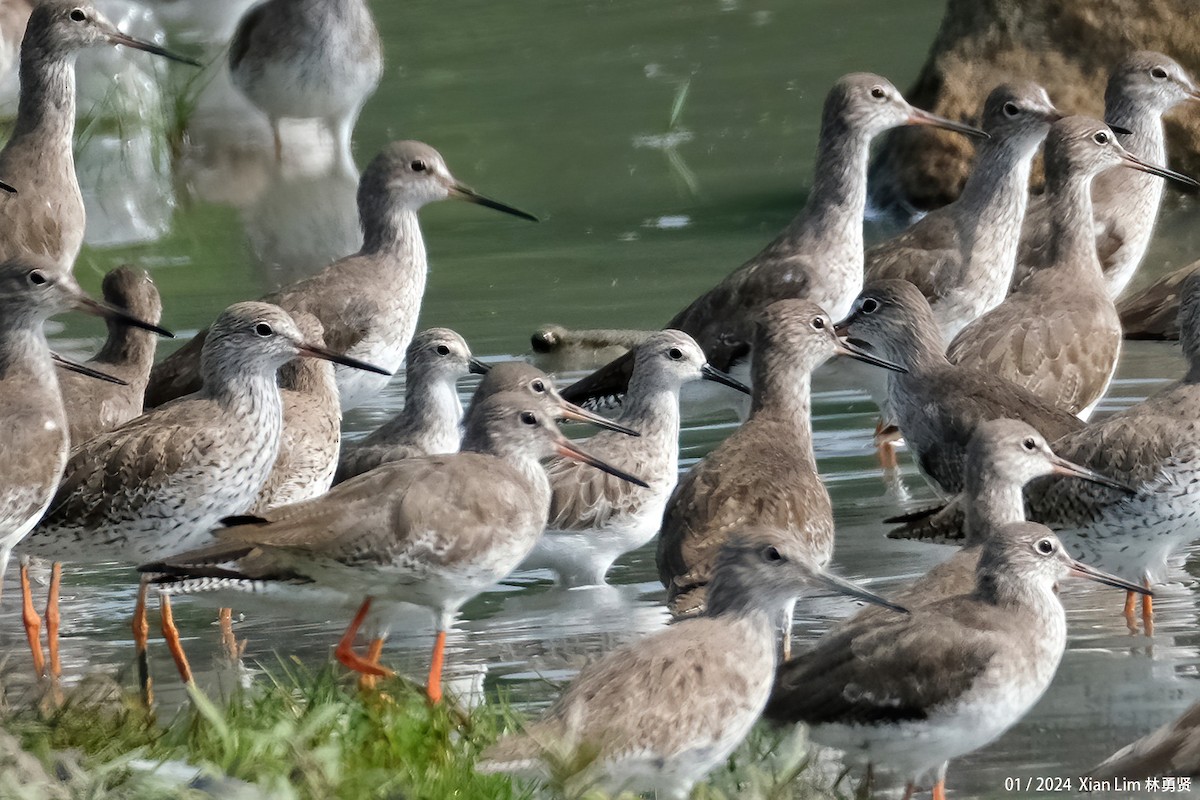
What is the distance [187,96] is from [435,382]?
10844 millimetres

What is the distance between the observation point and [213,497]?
26.2ft

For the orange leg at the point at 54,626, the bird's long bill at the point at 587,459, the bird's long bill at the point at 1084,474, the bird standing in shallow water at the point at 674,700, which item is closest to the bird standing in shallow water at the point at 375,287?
the orange leg at the point at 54,626

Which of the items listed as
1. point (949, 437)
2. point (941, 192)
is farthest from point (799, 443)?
point (941, 192)

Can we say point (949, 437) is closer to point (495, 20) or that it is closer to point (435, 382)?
point (435, 382)

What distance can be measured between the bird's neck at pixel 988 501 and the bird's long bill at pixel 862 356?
158 cm

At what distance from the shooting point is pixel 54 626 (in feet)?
26.4

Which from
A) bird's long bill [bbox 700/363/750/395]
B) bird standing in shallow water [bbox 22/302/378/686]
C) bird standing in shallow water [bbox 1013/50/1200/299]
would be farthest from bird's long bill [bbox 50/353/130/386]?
bird standing in shallow water [bbox 1013/50/1200/299]

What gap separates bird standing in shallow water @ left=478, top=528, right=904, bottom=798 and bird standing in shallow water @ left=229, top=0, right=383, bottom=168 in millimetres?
11674

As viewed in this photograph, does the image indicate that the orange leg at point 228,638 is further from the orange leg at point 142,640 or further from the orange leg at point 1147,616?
the orange leg at point 1147,616

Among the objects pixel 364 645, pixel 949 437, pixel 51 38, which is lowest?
pixel 364 645

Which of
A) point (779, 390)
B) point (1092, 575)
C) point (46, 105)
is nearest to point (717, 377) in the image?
point (779, 390)

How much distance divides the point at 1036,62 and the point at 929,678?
10.1m

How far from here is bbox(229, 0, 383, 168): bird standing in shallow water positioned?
685 inches

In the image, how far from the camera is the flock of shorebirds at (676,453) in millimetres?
6230
